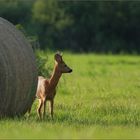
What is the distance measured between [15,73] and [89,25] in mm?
44908

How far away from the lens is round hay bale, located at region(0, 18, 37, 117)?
12242 mm

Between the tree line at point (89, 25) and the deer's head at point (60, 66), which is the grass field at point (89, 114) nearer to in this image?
the deer's head at point (60, 66)

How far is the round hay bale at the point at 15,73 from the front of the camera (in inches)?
482

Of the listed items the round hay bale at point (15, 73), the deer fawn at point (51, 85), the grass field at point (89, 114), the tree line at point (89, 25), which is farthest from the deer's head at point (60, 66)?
the tree line at point (89, 25)

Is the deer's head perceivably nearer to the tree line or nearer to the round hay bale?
the round hay bale

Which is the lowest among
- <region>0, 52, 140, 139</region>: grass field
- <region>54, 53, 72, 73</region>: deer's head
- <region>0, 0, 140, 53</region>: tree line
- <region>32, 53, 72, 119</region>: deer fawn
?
<region>0, 52, 140, 139</region>: grass field

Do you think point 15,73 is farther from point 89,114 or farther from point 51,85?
point 89,114

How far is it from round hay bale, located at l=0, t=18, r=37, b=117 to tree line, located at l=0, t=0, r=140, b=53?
40040 mm

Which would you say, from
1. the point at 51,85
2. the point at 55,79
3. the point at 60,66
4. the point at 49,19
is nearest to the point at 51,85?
the point at 51,85

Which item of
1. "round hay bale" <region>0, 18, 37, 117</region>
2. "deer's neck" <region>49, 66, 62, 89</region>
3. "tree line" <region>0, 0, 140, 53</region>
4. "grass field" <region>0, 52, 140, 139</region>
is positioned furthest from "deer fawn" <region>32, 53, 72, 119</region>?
"tree line" <region>0, 0, 140, 53</region>

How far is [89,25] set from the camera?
57.1m

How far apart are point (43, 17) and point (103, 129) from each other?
47969 millimetres

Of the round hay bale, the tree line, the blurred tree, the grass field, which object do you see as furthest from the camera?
the tree line

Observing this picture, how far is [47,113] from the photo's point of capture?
13.7 metres
